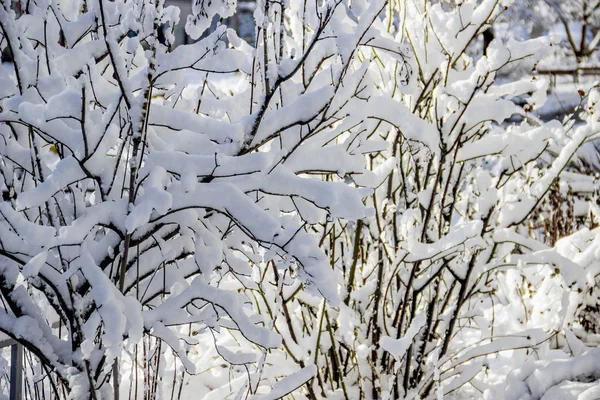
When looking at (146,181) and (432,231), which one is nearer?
(146,181)

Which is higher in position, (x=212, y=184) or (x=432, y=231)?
(x=432, y=231)

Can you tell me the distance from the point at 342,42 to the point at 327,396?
1772 millimetres

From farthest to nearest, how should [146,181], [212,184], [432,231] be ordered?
[432,231] < [212,184] < [146,181]

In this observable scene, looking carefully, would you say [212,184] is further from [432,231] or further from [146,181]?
[432,231]

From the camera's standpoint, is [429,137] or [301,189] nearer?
[301,189]

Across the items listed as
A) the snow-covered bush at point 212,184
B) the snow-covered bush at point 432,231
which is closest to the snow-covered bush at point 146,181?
the snow-covered bush at point 212,184

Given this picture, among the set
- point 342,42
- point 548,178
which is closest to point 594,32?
point 548,178

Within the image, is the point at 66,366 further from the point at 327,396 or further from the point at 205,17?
the point at 327,396

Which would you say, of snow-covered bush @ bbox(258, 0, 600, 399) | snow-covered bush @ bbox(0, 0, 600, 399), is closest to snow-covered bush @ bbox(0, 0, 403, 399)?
snow-covered bush @ bbox(0, 0, 600, 399)

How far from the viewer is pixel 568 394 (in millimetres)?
2650

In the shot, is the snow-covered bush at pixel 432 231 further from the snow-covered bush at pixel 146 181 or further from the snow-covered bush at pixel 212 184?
the snow-covered bush at pixel 146 181

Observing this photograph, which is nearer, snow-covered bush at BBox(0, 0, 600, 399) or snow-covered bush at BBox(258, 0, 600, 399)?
snow-covered bush at BBox(0, 0, 600, 399)

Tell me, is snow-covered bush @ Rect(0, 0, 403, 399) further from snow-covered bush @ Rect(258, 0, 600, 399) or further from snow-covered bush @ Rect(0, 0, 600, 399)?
snow-covered bush @ Rect(258, 0, 600, 399)

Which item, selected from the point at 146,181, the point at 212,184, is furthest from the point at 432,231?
the point at 146,181
